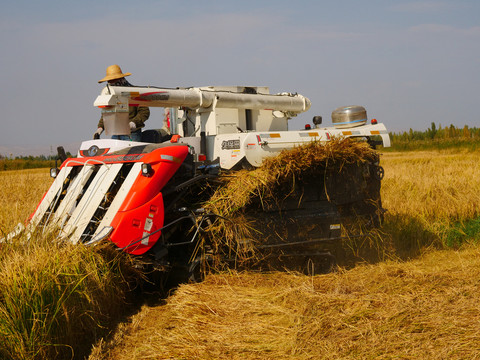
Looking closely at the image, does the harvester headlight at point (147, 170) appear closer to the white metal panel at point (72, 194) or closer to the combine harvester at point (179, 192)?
the combine harvester at point (179, 192)

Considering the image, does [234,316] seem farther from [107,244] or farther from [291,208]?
[291,208]

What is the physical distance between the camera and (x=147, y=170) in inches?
201

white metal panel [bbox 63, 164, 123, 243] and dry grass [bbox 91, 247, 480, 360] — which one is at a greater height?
white metal panel [bbox 63, 164, 123, 243]

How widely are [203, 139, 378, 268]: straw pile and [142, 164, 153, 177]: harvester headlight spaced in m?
0.69

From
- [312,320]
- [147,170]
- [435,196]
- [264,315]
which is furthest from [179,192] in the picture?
[435,196]

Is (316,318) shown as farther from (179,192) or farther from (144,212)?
(179,192)

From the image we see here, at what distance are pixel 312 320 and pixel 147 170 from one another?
→ 205 centimetres

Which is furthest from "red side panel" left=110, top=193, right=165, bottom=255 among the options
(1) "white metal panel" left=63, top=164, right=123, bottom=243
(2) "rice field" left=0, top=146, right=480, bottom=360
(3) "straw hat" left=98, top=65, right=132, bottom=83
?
(3) "straw hat" left=98, top=65, right=132, bottom=83

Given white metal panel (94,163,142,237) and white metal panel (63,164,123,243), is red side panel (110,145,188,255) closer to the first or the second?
white metal panel (94,163,142,237)

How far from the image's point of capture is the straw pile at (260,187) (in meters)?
5.43

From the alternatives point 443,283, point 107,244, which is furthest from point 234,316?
point 443,283

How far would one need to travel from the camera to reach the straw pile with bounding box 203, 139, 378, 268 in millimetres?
5434

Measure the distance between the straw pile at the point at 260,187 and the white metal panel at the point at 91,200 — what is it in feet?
3.30

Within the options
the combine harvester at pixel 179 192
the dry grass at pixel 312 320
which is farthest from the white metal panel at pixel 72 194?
the dry grass at pixel 312 320
